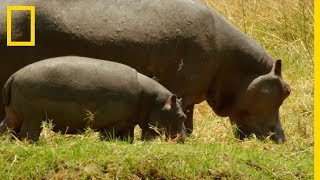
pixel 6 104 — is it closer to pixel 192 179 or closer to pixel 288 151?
pixel 192 179

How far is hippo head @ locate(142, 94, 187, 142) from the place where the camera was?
6.62 m

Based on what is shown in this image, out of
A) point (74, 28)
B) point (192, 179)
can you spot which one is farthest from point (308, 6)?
point (192, 179)

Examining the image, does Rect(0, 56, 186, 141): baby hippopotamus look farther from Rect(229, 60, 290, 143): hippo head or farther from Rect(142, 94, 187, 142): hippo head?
Rect(229, 60, 290, 143): hippo head

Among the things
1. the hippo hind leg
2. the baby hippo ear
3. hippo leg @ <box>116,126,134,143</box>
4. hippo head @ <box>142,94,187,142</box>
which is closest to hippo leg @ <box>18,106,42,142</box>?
the hippo hind leg

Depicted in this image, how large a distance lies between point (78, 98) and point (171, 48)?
41.8 inches

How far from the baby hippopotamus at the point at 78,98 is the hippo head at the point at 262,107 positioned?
1.21 metres

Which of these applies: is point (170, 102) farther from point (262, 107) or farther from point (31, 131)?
point (262, 107)

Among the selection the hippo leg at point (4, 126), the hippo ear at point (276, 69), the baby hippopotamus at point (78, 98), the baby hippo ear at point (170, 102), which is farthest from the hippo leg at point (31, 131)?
the hippo ear at point (276, 69)

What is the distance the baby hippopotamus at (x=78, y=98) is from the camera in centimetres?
630

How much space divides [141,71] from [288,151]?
1.26 metres

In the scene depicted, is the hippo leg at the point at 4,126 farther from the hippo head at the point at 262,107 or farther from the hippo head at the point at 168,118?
the hippo head at the point at 262,107

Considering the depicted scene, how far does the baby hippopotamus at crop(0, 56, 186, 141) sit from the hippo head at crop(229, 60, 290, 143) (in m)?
1.21

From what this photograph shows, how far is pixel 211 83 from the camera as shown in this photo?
7508mm

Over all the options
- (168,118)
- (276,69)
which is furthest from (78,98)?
(276,69)
